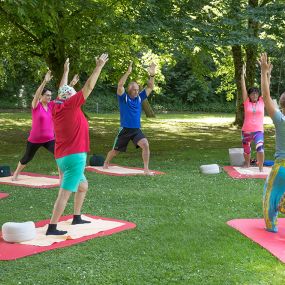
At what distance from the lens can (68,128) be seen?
18.4 ft

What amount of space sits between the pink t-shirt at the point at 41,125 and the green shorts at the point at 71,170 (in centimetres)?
339

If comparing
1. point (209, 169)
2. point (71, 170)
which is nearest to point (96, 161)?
point (209, 169)

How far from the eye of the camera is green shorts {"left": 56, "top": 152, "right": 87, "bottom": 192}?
5.55 metres

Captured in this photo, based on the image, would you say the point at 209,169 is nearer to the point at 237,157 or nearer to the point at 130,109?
the point at 237,157

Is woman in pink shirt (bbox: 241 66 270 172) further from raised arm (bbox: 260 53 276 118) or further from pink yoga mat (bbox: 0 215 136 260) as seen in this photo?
pink yoga mat (bbox: 0 215 136 260)

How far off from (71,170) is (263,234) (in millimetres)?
2206

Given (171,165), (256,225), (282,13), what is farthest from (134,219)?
(282,13)

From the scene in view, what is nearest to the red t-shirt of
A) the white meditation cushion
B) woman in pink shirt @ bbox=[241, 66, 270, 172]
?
woman in pink shirt @ bbox=[241, 66, 270, 172]

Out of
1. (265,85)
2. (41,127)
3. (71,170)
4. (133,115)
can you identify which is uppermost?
(265,85)

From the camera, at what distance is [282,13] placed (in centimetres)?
1246

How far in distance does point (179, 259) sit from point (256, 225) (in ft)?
5.27

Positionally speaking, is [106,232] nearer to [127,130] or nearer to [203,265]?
[203,265]

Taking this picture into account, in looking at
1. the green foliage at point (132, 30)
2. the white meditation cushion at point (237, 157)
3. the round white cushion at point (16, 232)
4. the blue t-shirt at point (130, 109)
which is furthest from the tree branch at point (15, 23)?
the round white cushion at point (16, 232)

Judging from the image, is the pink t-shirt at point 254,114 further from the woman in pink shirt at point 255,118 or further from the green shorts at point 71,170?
the green shorts at point 71,170
